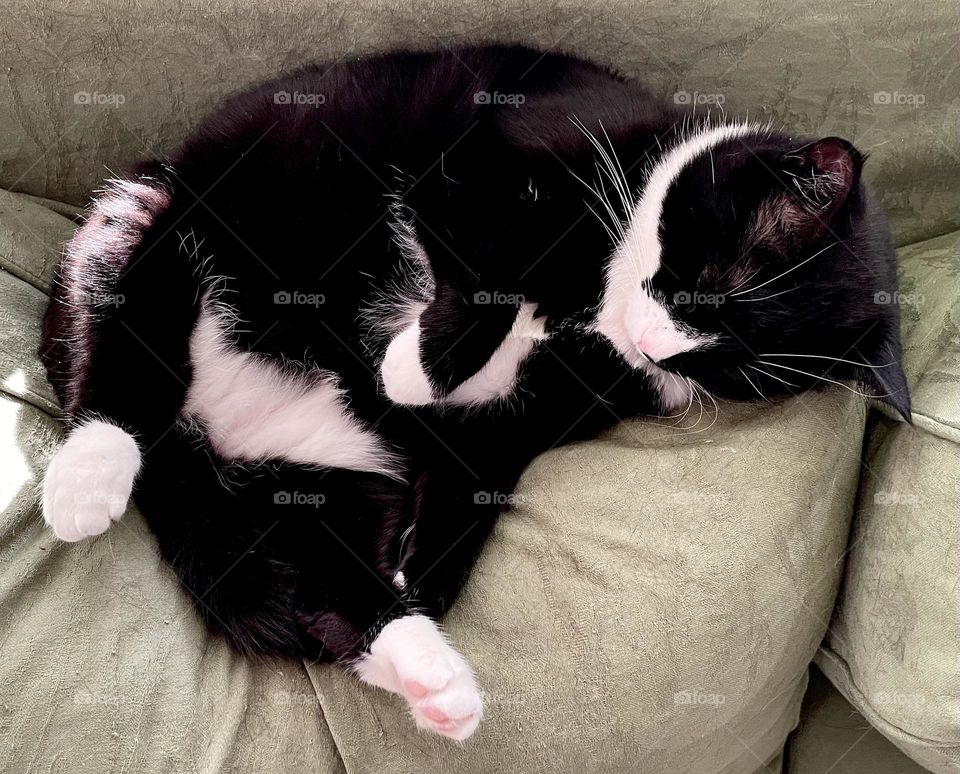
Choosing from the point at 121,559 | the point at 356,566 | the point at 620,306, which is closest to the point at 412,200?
the point at 620,306

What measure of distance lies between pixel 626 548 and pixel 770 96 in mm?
828

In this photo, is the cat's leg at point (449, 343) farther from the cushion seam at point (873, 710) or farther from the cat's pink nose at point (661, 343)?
the cushion seam at point (873, 710)

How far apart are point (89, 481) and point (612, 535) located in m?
0.70

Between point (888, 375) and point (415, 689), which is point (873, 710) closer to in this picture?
point (888, 375)

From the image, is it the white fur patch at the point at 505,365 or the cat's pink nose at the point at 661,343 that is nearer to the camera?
the cat's pink nose at the point at 661,343

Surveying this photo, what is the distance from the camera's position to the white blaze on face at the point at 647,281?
3.27 feet

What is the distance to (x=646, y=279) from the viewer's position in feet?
3.37

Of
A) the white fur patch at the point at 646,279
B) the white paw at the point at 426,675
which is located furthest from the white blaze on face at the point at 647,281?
the white paw at the point at 426,675

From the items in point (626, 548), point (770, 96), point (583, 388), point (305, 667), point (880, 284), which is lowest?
point (305, 667)

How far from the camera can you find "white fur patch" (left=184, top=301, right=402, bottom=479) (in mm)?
1128

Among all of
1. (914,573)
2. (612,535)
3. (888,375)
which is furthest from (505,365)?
(914,573)

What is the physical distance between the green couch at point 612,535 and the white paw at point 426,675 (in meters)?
0.04

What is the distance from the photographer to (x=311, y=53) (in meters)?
1.25

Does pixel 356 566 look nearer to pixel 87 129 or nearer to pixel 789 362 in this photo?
pixel 789 362
